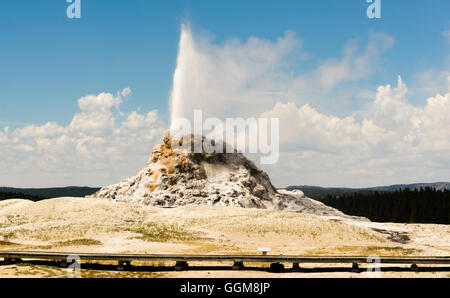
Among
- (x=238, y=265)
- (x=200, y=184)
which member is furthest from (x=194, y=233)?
(x=200, y=184)

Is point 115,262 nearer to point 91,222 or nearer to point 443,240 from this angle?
point 91,222

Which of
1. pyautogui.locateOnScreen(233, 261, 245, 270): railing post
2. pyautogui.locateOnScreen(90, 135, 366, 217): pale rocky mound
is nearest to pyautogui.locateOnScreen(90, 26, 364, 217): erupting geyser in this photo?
pyautogui.locateOnScreen(90, 135, 366, 217): pale rocky mound

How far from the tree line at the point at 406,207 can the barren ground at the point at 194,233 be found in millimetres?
32981

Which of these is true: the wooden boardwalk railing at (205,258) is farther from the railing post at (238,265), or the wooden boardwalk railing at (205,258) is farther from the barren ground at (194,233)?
the barren ground at (194,233)

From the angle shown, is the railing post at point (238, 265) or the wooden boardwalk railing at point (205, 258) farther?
the railing post at point (238, 265)

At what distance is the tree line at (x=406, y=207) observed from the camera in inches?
3738

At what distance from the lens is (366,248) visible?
1591 inches

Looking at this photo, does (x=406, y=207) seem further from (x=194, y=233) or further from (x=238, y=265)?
(x=238, y=265)

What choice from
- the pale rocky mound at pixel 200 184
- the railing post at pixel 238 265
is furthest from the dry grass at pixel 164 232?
the pale rocky mound at pixel 200 184

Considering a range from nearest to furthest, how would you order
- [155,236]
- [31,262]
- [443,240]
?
1. [31,262]
2. [155,236]
3. [443,240]

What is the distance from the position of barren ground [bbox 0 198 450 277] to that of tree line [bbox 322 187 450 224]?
32981 mm

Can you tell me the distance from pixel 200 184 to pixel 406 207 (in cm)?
5494
